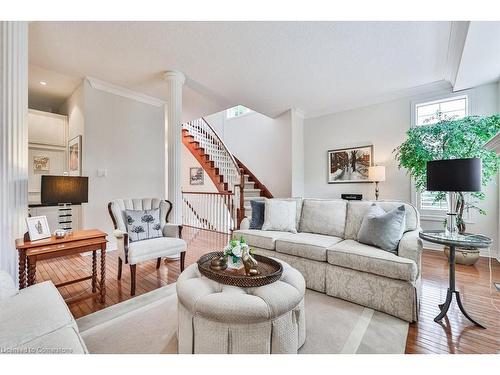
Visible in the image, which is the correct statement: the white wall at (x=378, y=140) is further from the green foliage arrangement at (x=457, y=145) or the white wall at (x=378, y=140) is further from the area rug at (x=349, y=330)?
the area rug at (x=349, y=330)

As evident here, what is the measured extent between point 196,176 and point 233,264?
248 inches

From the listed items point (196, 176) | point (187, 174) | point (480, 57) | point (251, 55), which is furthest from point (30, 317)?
point (187, 174)

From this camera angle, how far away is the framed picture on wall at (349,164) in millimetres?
4603

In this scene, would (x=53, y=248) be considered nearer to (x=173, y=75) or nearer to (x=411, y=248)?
(x=173, y=75)

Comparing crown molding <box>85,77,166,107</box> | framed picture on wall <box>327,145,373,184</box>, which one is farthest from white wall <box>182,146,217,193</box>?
framed picture on wall <box>327,145,373,184</box>

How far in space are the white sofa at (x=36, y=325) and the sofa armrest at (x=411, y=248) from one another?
2356 mm

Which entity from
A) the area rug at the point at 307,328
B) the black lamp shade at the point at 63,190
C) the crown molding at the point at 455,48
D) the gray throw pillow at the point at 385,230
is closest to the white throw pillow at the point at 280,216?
the gray throw pillow at the point at 385,230

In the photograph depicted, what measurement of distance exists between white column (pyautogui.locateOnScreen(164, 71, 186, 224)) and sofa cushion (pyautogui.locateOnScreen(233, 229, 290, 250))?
1140mm

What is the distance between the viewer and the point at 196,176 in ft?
25.4

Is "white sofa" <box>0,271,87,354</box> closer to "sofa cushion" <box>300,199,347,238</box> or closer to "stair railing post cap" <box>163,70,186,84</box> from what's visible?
"sofa cushion" <box>300,199,347,238</box>

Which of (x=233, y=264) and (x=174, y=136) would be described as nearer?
(x=233, y=264)

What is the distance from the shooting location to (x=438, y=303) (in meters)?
2.14

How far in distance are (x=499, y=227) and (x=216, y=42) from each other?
4702 millimetres
